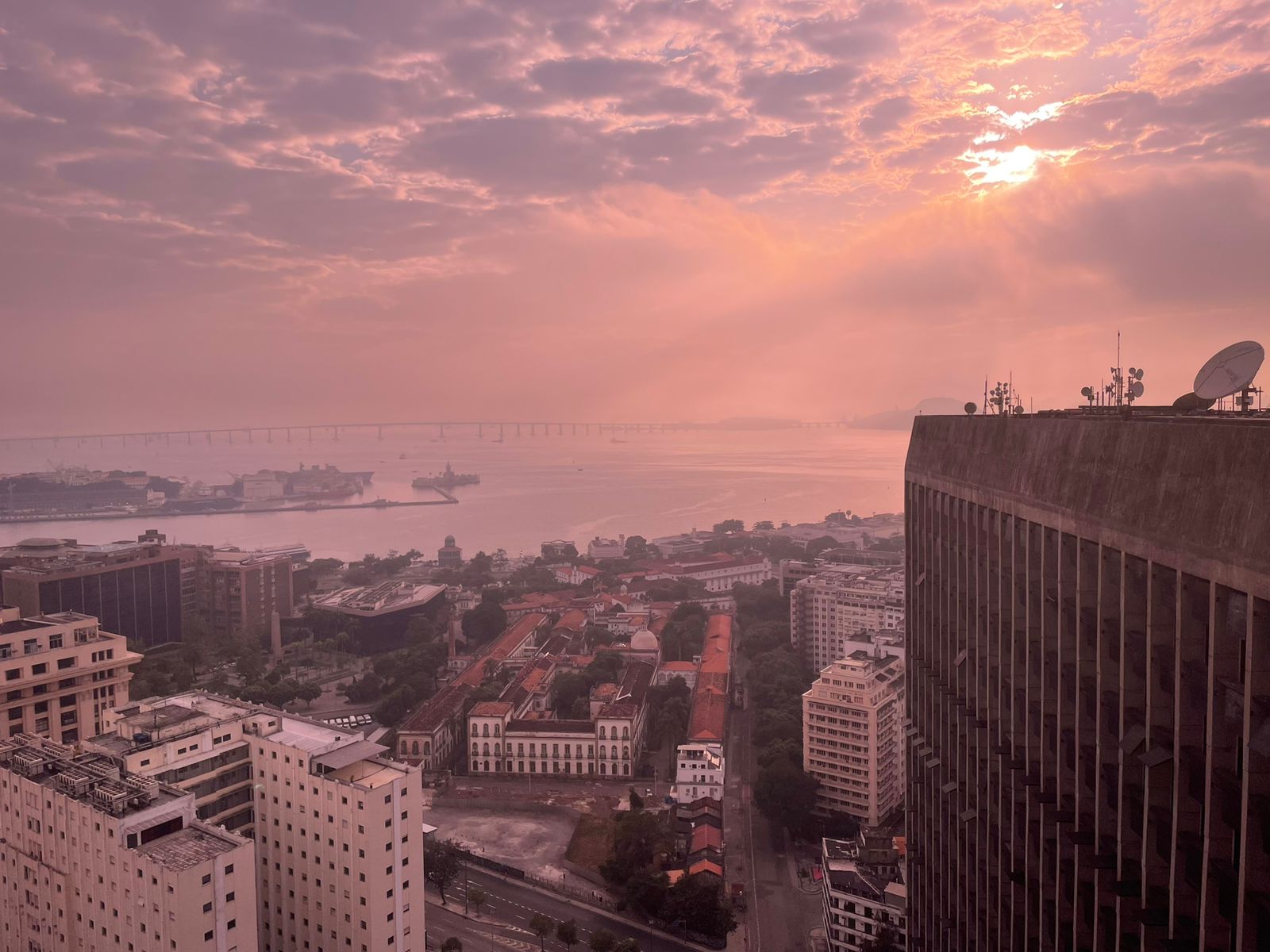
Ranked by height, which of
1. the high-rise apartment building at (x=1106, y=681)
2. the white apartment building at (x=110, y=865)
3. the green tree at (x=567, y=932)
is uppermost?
the high-rise apartment building at (x=1106, y=681)

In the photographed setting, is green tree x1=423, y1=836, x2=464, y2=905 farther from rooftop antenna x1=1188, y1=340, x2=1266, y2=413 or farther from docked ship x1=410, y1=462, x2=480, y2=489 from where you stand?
docked ship x1=410, y1=462, x2=480, y2=489

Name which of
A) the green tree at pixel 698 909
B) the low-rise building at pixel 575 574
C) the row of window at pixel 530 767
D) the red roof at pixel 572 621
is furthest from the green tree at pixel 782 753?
the low-rise building at pixel 575 574

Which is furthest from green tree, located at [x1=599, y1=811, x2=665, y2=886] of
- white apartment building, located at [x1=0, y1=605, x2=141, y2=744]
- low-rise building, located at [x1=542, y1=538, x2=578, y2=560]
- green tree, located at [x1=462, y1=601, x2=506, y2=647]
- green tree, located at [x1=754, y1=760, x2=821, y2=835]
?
low-rise building, located at [x1=542, y1=538, x2=578, y2=560]

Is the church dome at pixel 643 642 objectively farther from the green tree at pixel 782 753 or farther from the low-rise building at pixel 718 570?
the low-rise building at pixel 718 570

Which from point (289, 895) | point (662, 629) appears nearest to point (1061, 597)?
point (289, 895)

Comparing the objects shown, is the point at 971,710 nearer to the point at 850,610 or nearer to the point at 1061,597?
the point at 1061,597

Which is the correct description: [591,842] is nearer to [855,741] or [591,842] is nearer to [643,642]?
[855,741]
